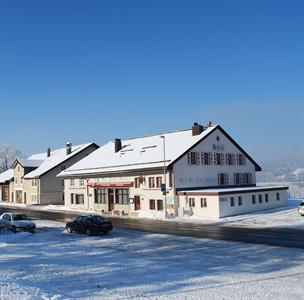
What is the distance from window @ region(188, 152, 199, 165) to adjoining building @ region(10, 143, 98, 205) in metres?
34.9

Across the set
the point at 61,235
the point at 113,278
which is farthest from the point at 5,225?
the point at 113,278

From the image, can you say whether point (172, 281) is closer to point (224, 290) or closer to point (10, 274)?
point (224, 290)

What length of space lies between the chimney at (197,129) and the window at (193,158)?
363 centimetres

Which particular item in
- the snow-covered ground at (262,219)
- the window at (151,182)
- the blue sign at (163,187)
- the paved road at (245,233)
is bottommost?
the paved road at (245,233)

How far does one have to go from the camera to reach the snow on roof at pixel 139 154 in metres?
55.2

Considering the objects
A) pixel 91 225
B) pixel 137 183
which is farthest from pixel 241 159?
pixel 91 225

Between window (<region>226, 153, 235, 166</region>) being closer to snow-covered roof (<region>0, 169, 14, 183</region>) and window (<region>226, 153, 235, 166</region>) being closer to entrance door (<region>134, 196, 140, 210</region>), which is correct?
entrance door (<region>134, 196, 140, 210</region>)

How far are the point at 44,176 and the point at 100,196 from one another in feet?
71.3

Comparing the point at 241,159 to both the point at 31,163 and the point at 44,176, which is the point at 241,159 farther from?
the point at 31,163

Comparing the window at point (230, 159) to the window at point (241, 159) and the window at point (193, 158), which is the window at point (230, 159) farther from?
the window at point (193, 158)

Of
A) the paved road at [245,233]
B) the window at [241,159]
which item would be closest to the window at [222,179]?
the window at [241,159]

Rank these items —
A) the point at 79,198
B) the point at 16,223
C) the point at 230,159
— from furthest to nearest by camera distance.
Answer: the point at 79,198 → the point at 230,159 → the point at 16,223

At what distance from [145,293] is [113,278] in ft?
10.5

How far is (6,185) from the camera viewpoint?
97938mm
